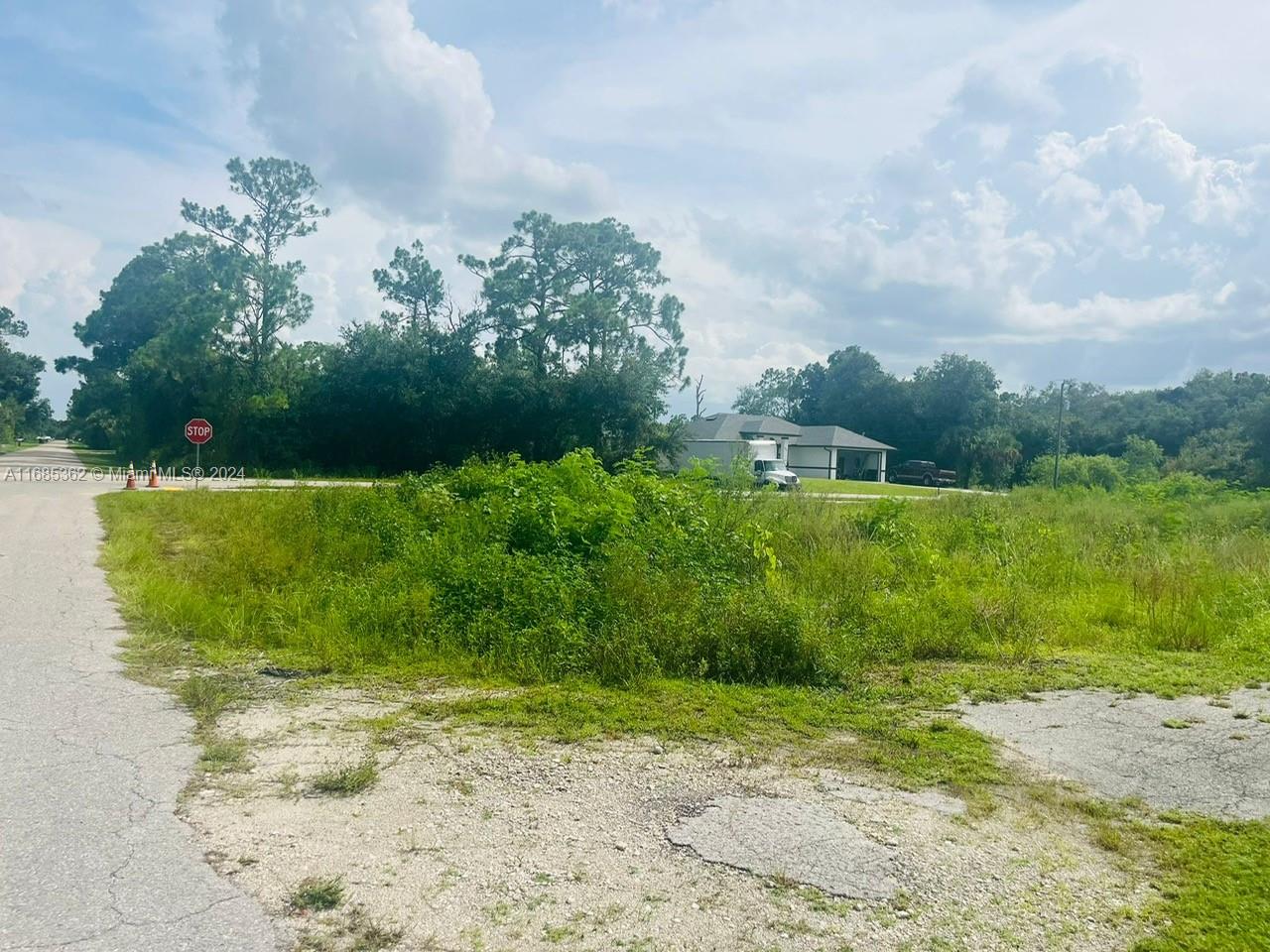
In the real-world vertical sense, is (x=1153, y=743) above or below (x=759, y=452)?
below

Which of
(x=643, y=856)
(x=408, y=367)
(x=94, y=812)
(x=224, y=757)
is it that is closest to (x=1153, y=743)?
(x=643, y=856)

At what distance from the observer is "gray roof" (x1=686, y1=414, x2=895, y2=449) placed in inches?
2479

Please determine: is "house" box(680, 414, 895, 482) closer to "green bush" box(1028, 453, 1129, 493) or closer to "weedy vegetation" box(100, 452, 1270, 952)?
"green bush" box(1028, 453, 1129, 493)

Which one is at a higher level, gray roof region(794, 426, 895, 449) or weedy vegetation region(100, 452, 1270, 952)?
gray roof region(794, 426, 895, 449)

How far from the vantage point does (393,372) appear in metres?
43.9

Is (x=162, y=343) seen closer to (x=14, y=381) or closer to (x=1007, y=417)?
(x=14, y=381)

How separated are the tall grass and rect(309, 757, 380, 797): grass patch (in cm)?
249

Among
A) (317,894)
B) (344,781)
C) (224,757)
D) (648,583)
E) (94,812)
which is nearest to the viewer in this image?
(317,894)

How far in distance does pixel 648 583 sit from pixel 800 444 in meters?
62.3

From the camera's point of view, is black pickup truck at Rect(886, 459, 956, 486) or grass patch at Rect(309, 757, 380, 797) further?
black pickup truck at Rect(886, 459, 956, 486)

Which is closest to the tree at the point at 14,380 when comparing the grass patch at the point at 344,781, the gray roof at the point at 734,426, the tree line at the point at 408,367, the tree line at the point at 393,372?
the tree line at the point at 408,367

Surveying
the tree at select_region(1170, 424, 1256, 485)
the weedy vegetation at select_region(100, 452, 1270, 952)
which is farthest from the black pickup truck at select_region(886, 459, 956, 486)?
the weedy vegetation at select_region(100, 452, 1270, 952)

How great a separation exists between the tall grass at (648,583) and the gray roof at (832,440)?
5157 centimetres

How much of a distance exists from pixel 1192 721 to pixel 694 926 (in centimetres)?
510
